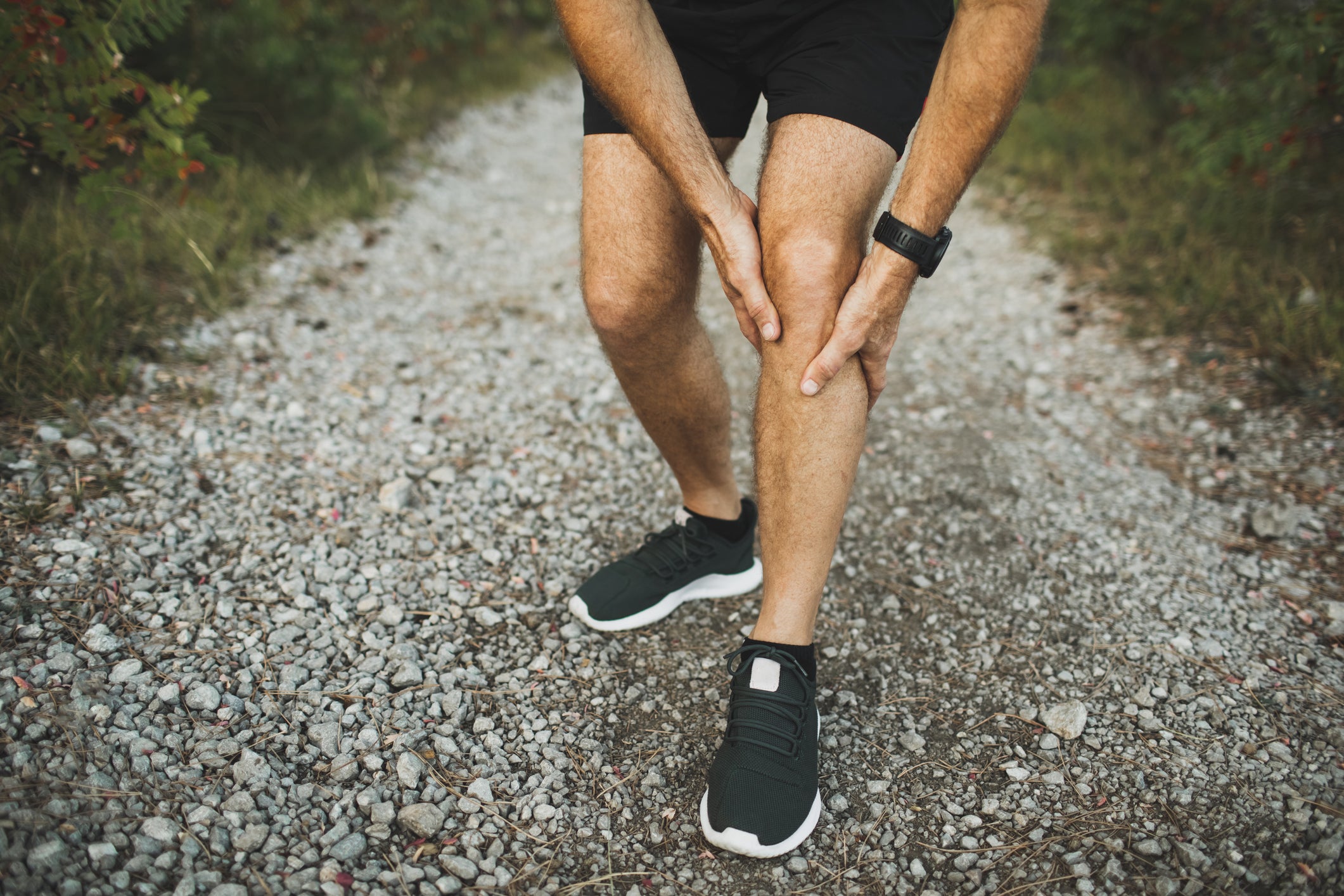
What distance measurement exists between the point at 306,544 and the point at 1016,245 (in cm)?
415

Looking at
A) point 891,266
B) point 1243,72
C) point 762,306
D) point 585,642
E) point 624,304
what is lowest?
point 585,642

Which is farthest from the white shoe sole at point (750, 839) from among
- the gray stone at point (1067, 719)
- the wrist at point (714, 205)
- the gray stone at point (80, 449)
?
the gray stone at point (80, 449)

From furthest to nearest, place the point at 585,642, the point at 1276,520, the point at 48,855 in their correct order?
the point at 1276,520 < the point at 585,642 < the point at 48,855

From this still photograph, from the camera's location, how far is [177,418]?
2.50 meters

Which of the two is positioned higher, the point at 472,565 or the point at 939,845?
the point at 939,845

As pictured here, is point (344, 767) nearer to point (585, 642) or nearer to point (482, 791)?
point (482, 791)

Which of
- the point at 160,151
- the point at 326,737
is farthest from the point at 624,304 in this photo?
the point at 160,151

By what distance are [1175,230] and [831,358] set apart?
3.31 m

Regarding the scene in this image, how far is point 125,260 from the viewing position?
301cm

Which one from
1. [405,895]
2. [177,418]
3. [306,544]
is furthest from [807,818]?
[177,418]

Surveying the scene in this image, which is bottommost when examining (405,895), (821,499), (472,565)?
(472,565)

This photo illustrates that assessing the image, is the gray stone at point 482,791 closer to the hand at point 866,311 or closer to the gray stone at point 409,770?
the gray stone at point 409,770

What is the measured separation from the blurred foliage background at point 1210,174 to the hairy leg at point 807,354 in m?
2.27

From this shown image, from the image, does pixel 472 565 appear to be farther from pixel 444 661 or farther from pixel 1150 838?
pixel 1150 838
